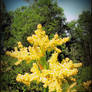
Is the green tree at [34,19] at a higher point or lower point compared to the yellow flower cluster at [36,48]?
higher

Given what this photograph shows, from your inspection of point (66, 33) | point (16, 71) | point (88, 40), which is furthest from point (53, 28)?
point (16, 71)

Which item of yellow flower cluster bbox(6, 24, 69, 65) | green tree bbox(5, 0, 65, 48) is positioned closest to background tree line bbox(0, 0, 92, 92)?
green tree bbox(5, 0, 65, 48)

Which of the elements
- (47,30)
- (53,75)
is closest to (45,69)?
(53,75)

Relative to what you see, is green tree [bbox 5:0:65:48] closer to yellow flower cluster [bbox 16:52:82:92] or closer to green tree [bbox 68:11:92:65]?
green tree [bbox 68:11:92:65]

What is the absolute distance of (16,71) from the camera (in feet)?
2.20

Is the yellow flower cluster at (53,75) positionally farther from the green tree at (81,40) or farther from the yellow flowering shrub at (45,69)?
the green tree at (81,40)

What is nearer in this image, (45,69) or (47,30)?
(45,69)

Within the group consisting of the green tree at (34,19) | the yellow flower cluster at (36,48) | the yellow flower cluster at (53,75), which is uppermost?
the green tree at (34,19)

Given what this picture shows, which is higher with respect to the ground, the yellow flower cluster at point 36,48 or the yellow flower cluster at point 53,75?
→ the yellow flower cluster at point 36,48

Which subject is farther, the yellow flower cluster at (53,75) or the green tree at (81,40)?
the green tree at (81,40)

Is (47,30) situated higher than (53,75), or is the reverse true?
(47,30)

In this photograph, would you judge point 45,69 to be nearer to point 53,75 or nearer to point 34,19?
point 53,75

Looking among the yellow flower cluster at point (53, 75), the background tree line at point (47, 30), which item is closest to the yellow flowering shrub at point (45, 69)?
the yellow flower cluster at point (53, 75)

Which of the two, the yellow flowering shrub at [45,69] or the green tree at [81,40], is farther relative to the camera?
the green tree at [81,40]
